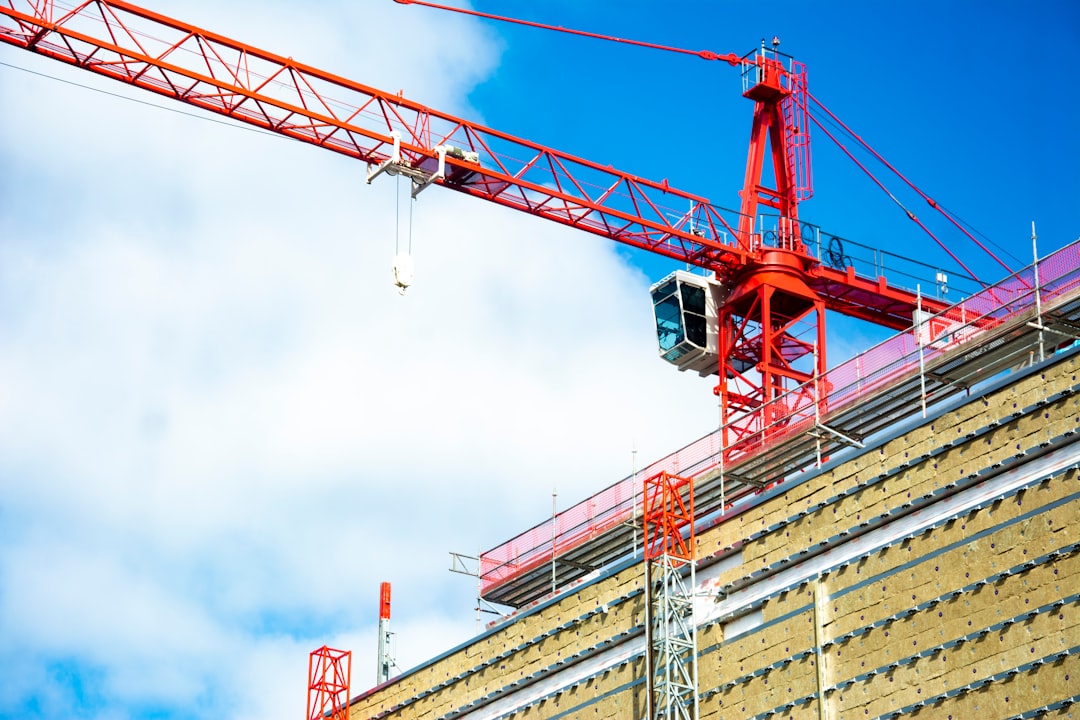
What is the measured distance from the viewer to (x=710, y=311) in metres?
91.7

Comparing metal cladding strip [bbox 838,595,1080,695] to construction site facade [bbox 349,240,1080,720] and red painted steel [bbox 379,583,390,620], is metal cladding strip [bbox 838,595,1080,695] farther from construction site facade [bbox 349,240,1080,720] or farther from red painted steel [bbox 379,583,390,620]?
red painted steel [bbox 379,583,390,620]

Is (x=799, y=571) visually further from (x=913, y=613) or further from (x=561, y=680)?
(x=561, y=680)

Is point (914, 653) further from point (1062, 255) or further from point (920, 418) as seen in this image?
point (1062, 255)

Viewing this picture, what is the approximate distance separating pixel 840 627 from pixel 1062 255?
12.8 meters

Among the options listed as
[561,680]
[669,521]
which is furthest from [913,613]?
[561,680]

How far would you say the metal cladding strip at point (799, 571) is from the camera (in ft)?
171

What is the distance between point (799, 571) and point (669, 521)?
727 centimetres

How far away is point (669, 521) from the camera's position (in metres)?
64.4

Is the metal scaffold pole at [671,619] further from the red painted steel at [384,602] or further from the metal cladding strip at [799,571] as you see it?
the red painted steel at [384,602]

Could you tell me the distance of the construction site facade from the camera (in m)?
50.9

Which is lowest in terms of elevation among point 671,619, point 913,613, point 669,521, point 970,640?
point 970,640

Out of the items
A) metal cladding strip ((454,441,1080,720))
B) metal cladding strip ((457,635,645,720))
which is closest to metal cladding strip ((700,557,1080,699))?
metal cladding strip ((454,441,1080,720))

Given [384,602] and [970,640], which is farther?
[384,602]

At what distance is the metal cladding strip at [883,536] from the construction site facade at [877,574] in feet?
0.20
